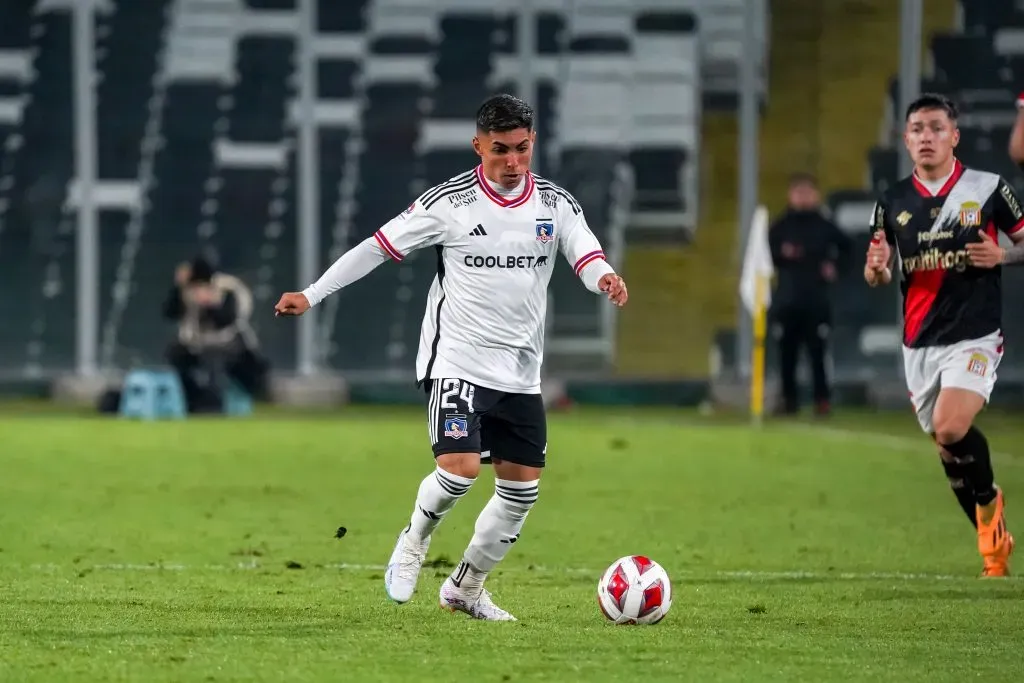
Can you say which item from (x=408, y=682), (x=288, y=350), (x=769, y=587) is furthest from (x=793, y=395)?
(x=408, y=682)

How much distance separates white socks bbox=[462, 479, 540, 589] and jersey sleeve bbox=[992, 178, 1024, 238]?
2.80 m

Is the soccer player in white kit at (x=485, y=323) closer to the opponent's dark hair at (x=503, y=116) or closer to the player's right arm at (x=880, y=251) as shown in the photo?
the opponent's dark hair at (x=503, y=116)

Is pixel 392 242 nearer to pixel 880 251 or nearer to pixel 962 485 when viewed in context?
pixel 880 251

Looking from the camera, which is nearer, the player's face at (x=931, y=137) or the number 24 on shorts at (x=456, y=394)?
the number 24 on shorts at (x=456, y=394)

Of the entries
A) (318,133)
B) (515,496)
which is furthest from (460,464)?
(318,133)

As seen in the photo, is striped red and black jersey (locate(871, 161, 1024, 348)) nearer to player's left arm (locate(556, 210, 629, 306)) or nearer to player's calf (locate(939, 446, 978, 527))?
player's calf (locate(939, 446, 978, 527))

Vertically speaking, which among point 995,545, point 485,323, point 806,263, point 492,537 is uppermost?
point 485,323

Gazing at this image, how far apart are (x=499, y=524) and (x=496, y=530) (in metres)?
0.02

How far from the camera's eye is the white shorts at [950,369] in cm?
873

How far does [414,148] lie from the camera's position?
76.3ft

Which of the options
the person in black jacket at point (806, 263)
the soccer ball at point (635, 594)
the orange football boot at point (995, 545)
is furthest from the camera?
the person in black jacket at point (806, 263)

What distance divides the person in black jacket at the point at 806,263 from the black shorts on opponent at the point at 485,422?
1229 cm

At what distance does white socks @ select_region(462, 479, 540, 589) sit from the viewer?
7.19m

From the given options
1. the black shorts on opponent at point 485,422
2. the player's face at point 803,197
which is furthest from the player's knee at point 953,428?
the player's face at point 803,197
